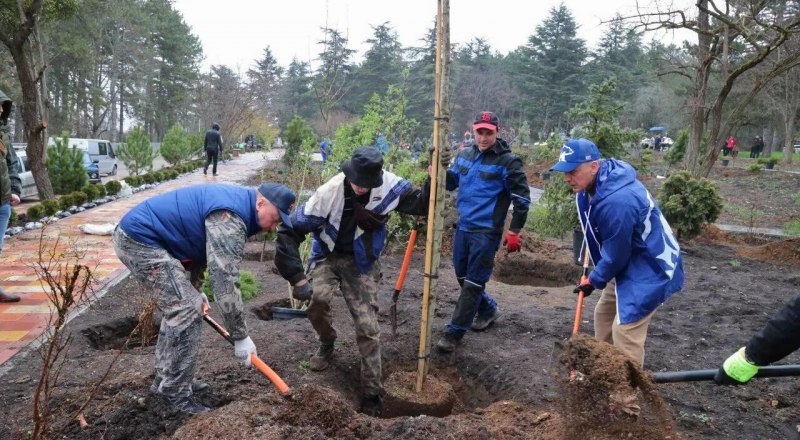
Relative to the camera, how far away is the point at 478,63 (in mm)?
48406

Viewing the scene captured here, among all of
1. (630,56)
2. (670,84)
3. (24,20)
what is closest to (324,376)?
(24,20)

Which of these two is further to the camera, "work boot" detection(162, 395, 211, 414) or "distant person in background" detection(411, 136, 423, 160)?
"distant person in background" detection(411, 136, 423, 160)

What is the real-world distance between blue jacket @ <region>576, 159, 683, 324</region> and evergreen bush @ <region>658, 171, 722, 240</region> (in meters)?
6.59

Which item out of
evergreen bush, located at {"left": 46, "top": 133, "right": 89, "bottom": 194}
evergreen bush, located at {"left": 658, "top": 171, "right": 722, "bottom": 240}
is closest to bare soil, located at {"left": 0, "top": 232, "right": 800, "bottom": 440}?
evergreen bush, located at {"left": 658, "top": 171, "right": 722, "bottom": 240}

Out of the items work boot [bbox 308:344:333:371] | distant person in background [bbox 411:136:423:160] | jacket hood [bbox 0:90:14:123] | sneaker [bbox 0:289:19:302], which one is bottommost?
work boot [bbox 308:344:333:371]

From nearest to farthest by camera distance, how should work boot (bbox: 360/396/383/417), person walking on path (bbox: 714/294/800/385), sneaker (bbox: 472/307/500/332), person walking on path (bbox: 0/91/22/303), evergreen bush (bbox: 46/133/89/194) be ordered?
person walking on path (bbox: 714/294/800/385) < work boot (bbox: 360/396/383/417) < sneaker (bbox: 472/307/500/332) < person walking on path (bbox: 0/91/22/303) < evergreen bush (bbox: 46/133/89/194)

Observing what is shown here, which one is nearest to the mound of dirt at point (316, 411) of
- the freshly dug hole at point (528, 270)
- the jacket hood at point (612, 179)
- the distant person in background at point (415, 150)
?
the jacket hood at point (612, 179)

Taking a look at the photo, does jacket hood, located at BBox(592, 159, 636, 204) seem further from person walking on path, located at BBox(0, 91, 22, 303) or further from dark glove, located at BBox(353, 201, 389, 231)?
person walking on path, located at BBox(0, 91, 22, 303)

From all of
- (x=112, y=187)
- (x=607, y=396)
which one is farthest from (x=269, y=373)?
(x=112, y=187)

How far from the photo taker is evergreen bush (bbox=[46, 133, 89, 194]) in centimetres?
1366

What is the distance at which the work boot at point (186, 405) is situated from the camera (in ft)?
10.3

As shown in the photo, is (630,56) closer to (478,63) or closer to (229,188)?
(478,63)

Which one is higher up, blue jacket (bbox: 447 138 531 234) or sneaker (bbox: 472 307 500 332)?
blue jacket (bbox: 447 138 531 234)

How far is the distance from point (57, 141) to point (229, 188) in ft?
43.1
